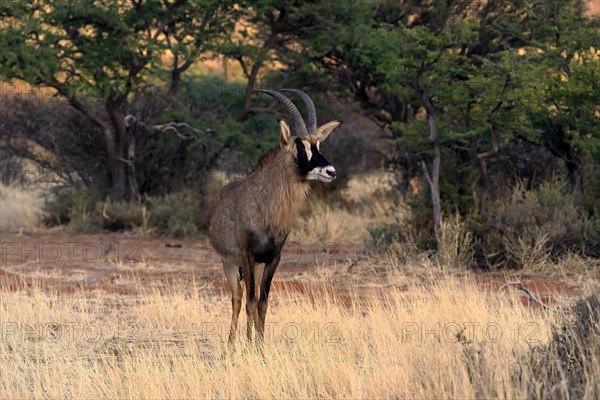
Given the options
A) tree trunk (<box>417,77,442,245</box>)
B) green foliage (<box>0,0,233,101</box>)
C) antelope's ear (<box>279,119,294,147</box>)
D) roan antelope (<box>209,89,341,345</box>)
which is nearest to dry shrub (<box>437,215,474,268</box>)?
tree trunk (<box>417,77,442,245</box>)

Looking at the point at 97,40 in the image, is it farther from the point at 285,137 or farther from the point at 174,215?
the point at 285,137

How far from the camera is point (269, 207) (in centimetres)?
813

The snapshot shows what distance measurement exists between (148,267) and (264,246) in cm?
650

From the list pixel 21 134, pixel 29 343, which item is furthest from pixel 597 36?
pixel 21 134

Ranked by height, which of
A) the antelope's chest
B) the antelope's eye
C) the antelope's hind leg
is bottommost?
the antelope's hind leg

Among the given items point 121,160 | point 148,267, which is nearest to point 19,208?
point 121,160

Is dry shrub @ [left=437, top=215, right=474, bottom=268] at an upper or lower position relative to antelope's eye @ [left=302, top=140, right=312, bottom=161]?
lower

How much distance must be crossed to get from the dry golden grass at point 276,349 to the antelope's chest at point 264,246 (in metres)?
0.70

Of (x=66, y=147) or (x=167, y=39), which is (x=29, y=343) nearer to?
(x=167, y=39)

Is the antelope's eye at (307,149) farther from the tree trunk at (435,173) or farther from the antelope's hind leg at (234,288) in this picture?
the tree trunk at (435,173)

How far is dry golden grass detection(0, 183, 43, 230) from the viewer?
19.7 m

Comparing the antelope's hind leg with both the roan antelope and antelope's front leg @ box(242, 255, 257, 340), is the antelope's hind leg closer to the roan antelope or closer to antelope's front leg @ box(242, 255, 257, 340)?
the roan antelope

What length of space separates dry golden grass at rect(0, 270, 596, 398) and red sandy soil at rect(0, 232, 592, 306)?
121 centimetres

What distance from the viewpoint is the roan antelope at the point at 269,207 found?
26.6ft
